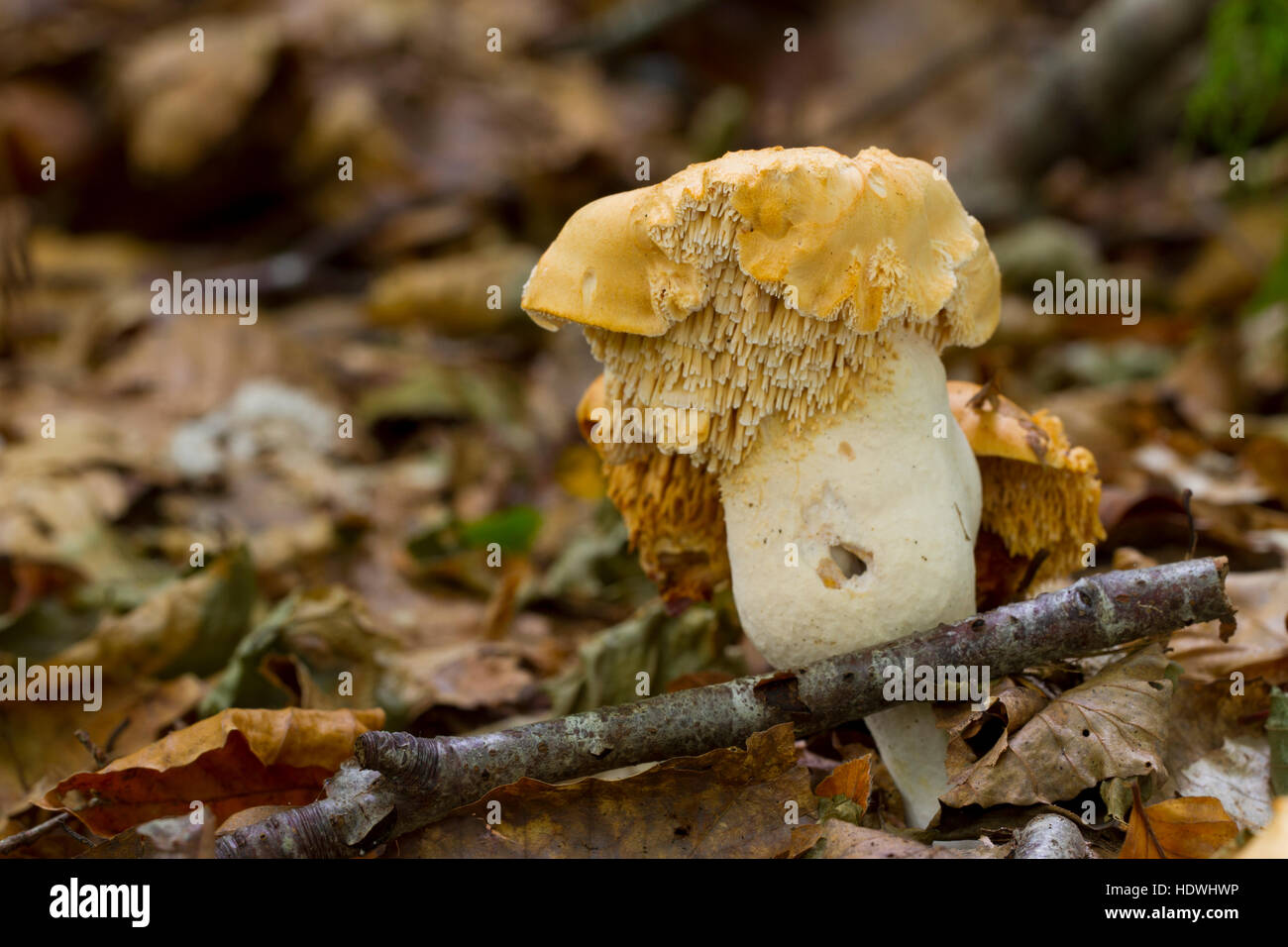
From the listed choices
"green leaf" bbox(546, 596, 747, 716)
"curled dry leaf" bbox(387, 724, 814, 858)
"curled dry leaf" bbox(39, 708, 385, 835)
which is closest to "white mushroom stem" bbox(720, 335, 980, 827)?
"curled dry leaf" bbox(387, 724, 814, 858)

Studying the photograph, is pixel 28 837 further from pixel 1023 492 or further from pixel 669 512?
pixel 1023 492

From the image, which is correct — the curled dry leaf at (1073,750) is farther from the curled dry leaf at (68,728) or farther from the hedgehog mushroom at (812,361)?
the curled dry leaf at (68,728)

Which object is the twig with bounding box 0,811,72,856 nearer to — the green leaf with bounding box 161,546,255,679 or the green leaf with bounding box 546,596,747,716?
the green leaf with bounding box 161,546,255,679

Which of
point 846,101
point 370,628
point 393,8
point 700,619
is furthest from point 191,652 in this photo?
point 393,8

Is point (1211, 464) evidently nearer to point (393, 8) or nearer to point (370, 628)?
point (370, 628)

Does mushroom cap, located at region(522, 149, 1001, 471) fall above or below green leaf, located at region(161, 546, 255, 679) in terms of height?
above

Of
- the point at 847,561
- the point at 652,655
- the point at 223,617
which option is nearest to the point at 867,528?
the point at 847,561

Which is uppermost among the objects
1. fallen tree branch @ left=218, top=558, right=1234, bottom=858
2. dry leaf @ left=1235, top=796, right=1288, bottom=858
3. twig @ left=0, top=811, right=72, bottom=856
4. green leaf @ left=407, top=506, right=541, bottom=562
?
green leaf @ left=407, top=506, right=541, bottom=562
